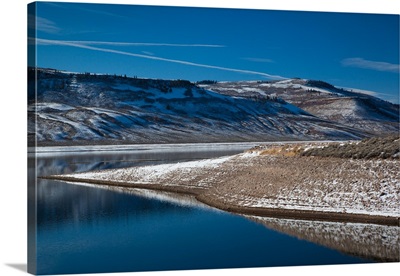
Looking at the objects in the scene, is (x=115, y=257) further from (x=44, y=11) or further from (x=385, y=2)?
(x=385, y=2)

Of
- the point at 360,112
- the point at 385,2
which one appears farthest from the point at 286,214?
the point at 360,112

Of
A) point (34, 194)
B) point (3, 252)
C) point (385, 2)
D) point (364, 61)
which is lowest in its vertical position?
point (3, 252)

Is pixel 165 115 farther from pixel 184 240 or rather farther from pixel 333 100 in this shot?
pixel 184 240

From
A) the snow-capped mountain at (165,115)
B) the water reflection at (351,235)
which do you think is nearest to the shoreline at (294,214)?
the water reflection at (351,235)

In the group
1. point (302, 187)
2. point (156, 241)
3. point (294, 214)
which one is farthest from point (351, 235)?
point (156, 241)

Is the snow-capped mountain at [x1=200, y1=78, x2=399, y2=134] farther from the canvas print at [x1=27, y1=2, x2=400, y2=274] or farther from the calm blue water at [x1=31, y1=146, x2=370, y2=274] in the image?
the calm blue water at [x1=31, y1=146, x2=370, y2=274]

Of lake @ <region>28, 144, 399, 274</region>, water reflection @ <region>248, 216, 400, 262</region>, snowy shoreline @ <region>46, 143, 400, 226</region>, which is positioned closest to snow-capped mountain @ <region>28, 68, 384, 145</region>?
snowy shoreline @ <region>46, 143, 400, 226</region>

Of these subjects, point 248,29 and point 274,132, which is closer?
point 248,29
